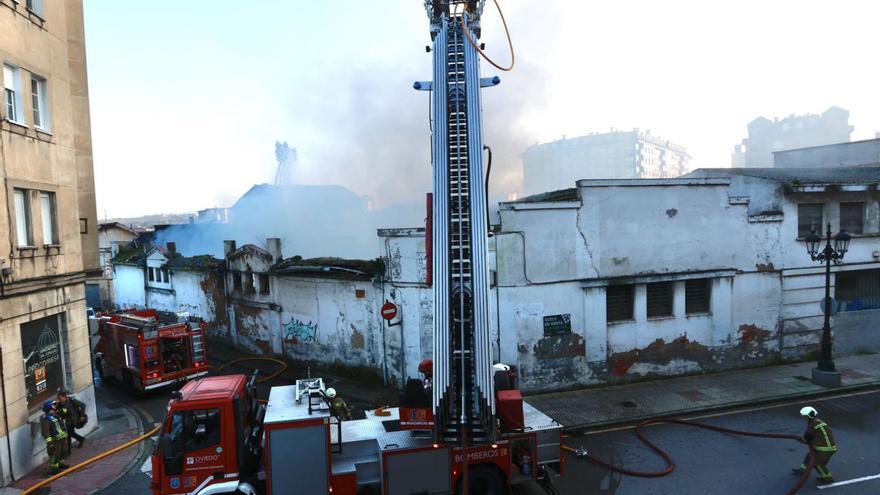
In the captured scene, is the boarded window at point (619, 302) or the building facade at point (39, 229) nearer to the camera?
the building facade at point (39, 229)

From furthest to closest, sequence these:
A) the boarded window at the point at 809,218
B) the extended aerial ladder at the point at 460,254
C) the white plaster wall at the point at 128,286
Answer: the white plaster wall at the point at 128,286
the boarded window at the point at 809,218
the extended aerial ladder at the point at 460,254

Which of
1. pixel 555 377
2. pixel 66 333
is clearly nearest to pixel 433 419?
pixel 555 377

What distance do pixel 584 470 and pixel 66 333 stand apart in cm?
1166

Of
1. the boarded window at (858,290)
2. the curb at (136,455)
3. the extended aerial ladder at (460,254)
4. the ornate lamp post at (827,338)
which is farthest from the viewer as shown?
the boarded window at (858,290)

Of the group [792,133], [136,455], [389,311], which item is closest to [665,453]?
[389,311]

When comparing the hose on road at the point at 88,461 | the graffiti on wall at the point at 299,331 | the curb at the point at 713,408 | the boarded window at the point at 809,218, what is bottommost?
the hose on road at the point at 88,461

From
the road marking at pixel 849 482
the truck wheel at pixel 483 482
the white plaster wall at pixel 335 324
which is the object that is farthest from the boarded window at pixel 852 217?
the truck wheel at pixel 483 482

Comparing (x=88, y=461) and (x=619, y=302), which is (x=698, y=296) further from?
(x=88, y=461)

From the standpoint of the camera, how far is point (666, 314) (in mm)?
14922

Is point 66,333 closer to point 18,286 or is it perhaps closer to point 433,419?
point 18,286

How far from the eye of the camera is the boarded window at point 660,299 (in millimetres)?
14797

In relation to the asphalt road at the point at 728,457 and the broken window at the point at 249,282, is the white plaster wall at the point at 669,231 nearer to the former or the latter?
the asphalt road at the point at 728,457

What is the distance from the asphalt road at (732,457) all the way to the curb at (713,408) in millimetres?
321

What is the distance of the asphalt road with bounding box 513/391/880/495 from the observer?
8719 mm
